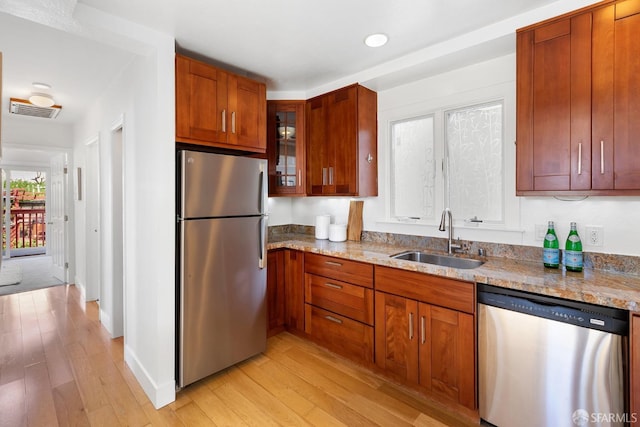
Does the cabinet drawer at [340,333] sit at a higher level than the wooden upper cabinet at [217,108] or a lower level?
lower

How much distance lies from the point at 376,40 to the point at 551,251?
5.85 ft

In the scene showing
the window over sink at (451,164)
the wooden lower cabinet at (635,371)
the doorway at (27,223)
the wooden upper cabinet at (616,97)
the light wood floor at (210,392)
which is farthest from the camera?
the doorway at (27,223)

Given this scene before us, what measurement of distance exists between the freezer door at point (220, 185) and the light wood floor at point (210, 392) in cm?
125

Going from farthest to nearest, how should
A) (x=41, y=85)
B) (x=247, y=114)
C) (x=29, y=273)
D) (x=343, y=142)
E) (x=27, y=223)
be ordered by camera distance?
(x=27, y=223), (x=29, y=273), (x=41, y=85), (x=343, y=142), (x=247, y=114)

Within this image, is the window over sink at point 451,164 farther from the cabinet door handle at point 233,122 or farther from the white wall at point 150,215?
the white wall at point 150,215

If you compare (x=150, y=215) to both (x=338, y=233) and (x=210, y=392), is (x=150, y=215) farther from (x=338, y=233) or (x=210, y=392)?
(x=338, y=233)

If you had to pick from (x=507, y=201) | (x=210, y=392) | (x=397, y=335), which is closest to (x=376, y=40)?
(x=507, y=201)

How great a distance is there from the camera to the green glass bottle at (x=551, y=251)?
6.11 ft

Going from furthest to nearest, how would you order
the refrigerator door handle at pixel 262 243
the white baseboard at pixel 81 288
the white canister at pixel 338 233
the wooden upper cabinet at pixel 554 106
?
1. the white baseboard at pixel 81 288
2. the white canister at pixel 338 233
3. the refrigerator door handle at pixel 262 243
4. the wooden upper cabinet at pixel 554 106

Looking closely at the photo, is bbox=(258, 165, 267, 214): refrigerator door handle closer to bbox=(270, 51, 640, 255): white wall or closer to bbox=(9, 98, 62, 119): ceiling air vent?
bbox=(270, 51, 640, 255): white wall

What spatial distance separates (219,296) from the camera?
7.46ft

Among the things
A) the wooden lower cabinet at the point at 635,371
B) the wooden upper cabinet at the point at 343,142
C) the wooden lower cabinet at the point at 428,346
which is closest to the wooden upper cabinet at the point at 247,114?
the wooden upper cabinet at the point at 343,142

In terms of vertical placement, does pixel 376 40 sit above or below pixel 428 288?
above

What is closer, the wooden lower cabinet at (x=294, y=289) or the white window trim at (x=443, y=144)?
the white window trim at (x=443, y=144)
